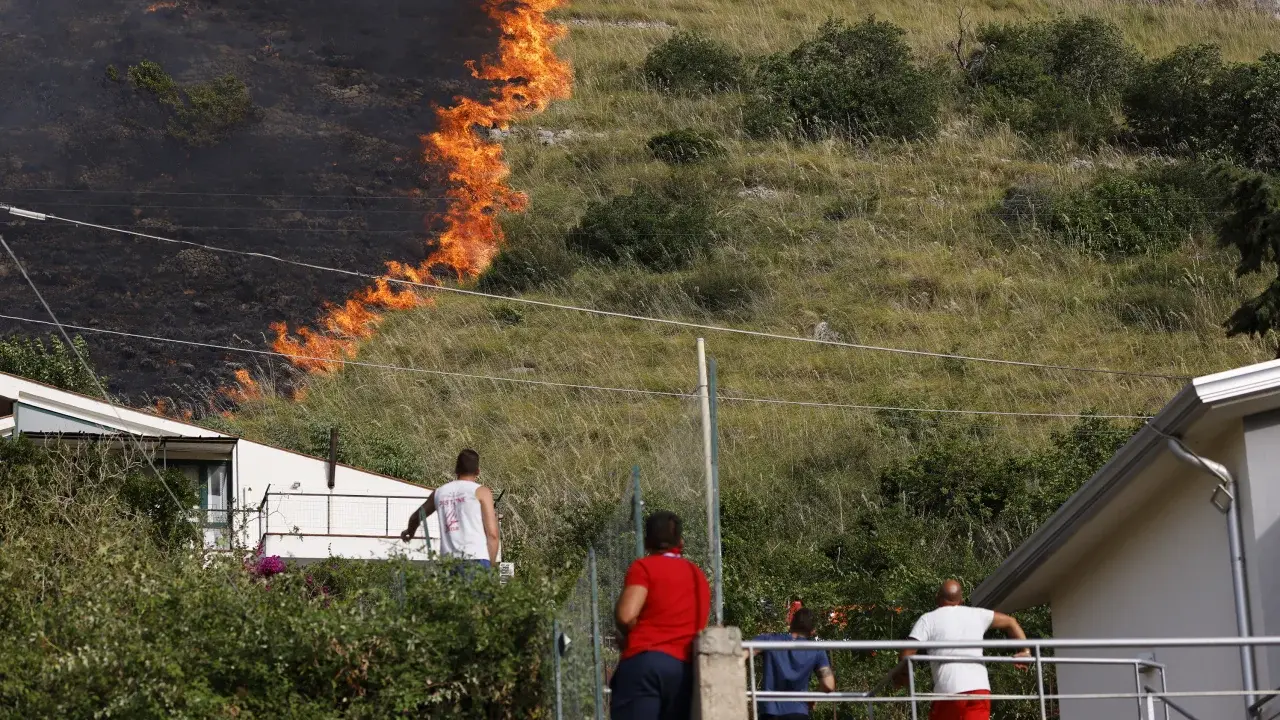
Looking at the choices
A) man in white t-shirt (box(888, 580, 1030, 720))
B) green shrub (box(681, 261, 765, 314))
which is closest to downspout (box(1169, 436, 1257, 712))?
man in white t-shirt (box(888, 580, 1030, 720))

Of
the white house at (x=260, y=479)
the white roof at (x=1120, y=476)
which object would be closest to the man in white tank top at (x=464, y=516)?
the white roof at (x=1120, y=476)

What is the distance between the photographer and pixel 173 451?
26.4 m

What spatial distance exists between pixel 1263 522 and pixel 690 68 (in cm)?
5106

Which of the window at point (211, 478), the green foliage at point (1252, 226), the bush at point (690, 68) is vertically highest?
the bush at point (690, 68)

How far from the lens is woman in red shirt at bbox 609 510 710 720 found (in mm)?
7816

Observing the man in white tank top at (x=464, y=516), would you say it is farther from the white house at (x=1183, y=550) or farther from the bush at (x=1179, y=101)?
the bush at (x=1179, y=101)

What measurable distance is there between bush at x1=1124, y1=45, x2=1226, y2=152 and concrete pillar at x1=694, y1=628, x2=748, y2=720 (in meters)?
49.4

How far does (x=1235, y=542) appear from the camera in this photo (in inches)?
404

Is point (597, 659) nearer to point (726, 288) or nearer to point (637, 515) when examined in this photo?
point (637, 515)

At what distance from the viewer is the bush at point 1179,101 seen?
178 ft

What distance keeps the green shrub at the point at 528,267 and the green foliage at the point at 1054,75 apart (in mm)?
17208

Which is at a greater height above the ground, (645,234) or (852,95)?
(852,95)

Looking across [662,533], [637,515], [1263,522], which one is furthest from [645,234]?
[662,533]

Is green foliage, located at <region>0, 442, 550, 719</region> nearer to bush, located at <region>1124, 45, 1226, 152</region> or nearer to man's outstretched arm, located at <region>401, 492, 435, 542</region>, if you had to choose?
man's outstretched arm, located at <region>401, 492, 435, 542</region>
